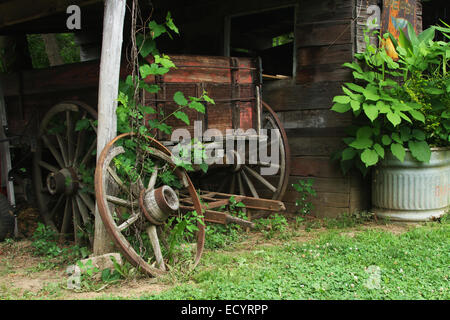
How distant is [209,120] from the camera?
4543 mm

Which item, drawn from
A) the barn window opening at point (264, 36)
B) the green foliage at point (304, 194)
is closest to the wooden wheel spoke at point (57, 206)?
the green foliage at point (304, 194)

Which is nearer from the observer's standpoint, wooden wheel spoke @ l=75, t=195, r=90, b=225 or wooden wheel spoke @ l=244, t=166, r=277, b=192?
wooden wheel spoke @ l=75, t=195, r=90, b=225

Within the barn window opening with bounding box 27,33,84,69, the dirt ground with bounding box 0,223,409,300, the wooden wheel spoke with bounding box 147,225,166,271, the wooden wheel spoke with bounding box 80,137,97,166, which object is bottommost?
the dirt ground with bounding box 0,223,409,300

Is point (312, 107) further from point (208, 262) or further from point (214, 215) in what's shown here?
point (208, 262)

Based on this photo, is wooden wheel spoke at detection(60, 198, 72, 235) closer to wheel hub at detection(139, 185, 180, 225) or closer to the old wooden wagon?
the old wooden wagon

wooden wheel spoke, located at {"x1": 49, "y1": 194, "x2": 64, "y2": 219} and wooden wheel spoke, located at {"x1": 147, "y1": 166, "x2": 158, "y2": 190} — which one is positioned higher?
wooden wheel spoke, located at {"x1": 147, "y1": 166, "x2": 158, "y2": 190}

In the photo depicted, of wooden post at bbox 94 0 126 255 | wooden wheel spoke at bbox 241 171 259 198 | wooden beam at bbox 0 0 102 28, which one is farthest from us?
wooden wheel spoke at bbox 241 171 259 198

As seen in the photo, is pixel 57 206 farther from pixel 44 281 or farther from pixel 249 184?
pixel 249 184

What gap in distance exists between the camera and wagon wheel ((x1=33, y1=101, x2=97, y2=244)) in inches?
176

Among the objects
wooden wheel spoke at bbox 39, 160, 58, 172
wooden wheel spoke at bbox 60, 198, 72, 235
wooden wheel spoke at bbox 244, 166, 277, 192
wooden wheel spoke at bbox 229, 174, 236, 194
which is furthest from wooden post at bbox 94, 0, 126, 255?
wooden wheel spoke at bbox 244, 166, 277, 192

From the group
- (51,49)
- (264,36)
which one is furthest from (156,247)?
(51,49)

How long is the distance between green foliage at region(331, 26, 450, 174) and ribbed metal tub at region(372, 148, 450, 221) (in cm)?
17

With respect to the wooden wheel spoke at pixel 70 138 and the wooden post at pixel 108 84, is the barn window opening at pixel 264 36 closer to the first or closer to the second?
the wooden wheel spoke at pixel 70 138
